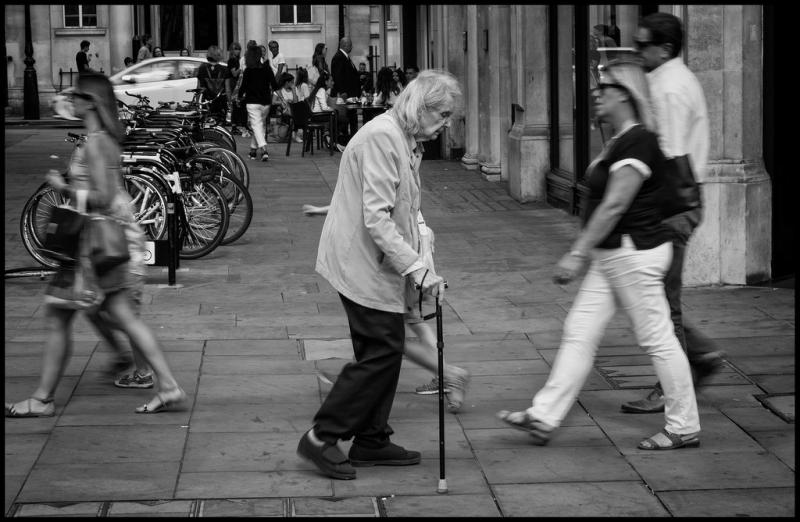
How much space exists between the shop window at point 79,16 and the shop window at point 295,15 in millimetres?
6093

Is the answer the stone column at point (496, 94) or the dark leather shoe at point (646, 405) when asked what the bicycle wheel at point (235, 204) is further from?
the dark leather shoe at point (646, 405)

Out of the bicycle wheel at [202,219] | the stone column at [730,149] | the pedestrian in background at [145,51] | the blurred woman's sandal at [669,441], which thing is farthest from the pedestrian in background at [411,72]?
the blurred woman's sandal at [669,441]

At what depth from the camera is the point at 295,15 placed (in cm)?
4272

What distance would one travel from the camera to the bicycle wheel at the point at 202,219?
1123 centimetres

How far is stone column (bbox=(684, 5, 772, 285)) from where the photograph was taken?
927cm

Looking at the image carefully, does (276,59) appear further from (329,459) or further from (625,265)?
(329,459)

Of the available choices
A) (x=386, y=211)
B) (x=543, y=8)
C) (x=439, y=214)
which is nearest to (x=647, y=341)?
(x=386, y=211)

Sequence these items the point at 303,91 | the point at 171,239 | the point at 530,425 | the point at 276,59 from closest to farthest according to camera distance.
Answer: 1. the point at 530,425
2. the point at 171,239
3. the point at 303,91
4. the point at 276,59

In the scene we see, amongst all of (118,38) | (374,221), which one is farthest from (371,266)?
(118,38)

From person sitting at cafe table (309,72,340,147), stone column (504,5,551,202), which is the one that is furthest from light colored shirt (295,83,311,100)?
stone column (504,5,551,202)

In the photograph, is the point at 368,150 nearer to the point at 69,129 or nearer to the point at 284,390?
the point at 284,390

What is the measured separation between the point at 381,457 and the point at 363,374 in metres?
0.42

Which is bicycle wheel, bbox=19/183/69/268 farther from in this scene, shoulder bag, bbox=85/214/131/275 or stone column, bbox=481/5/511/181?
stone column, bbox=481/5/511/181

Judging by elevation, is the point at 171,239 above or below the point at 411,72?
below
